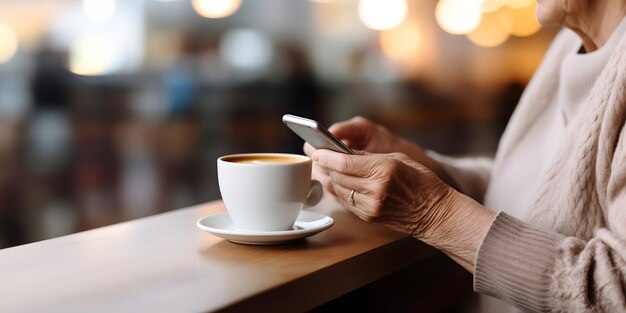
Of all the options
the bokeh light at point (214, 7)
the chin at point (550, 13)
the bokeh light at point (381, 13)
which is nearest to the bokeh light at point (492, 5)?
the bokeh light at point (381, 13)

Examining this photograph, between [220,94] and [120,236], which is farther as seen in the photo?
[220,94]

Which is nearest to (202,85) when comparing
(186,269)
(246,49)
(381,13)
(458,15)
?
(246,49)

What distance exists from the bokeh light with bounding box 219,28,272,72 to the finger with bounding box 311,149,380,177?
4004mm

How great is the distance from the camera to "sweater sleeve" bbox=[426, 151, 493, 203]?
122 centimetres

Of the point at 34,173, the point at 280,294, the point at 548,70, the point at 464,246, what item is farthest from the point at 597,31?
the point at 34,173

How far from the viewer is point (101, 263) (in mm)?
692

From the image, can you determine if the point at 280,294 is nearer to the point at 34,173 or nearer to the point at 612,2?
the point at 612,2

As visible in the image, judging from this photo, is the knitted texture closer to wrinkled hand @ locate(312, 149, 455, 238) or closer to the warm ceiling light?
wrinkled hand @ locate(312, 149, 455, 238)

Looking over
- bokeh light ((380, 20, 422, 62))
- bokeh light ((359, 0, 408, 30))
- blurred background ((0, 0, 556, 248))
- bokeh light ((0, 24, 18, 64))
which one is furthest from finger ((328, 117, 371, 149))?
bokeh light ((380, 20, 422, 62))

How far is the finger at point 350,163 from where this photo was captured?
0.80m

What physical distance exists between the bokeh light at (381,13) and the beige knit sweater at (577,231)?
469 cm

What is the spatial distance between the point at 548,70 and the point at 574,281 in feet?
2.14

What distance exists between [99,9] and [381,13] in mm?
2437

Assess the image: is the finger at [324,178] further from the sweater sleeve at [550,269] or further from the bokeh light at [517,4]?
the bokeh light at [517,4]
